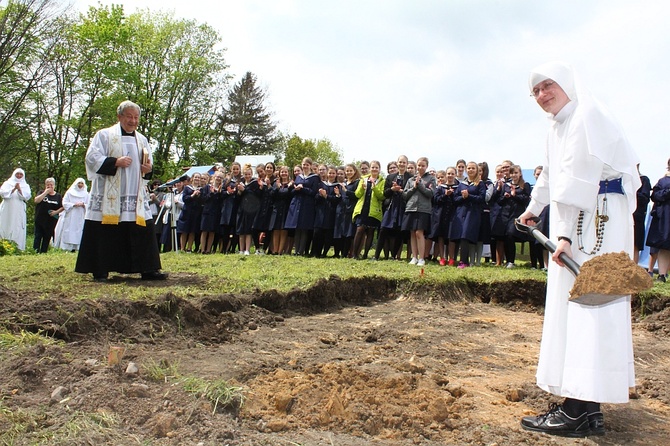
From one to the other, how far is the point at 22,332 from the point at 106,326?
0.71 metres

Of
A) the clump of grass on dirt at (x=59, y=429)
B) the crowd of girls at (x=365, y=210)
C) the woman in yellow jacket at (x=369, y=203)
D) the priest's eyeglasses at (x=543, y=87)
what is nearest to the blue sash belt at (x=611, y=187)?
the priest's eyeglasses at (x=543, y=87)

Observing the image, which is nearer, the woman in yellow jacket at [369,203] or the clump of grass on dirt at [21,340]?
the clump of grass on dirt at [21,340]

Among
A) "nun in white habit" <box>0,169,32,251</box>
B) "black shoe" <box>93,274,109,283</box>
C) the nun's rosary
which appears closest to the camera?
the nun's rosary

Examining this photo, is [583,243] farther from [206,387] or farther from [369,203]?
[369,203]

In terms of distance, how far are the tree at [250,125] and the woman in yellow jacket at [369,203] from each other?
47.1 m

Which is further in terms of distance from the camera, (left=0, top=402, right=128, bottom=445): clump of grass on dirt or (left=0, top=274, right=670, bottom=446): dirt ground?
(left=0, top=274, right=670, bottom=446): dirt ground

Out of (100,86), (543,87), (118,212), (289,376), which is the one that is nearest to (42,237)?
(118,212)

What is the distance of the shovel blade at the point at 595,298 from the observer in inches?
125

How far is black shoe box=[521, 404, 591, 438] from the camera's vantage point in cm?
337

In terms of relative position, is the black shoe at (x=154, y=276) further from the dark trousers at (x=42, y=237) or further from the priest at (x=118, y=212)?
the dark trousers at (x=42, y=237)

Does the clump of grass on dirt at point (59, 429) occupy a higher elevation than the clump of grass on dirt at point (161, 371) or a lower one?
lower

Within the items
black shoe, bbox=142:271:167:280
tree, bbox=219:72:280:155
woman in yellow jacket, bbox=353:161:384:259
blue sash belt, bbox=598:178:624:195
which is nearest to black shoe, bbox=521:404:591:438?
blue sash belt, bbox=598:178:624:195

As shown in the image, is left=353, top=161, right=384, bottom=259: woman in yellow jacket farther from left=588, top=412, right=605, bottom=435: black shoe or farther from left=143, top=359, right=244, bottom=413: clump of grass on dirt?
left=588, top=412, right=605, bottom=435: black shoe

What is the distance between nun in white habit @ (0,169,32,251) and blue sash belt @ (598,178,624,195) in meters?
15.9
